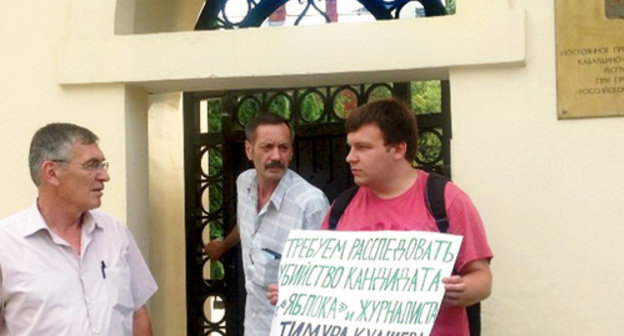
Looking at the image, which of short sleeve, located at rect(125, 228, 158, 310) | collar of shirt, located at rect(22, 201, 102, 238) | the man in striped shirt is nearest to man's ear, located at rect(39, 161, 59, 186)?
collar of shirt, located at rect(22, 201, 102, 238)

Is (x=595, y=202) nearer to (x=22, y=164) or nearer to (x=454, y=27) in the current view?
(x=454, y=27)

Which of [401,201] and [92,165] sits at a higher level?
[92,165]

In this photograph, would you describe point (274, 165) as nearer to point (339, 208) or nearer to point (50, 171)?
point (339, 208)

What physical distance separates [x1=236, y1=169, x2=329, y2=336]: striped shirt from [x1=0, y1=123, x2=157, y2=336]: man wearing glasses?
2.24 feet

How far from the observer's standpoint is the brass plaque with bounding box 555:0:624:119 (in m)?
4.43

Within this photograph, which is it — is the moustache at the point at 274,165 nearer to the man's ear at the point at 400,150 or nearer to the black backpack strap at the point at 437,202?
the man's ear at the point at 400,150

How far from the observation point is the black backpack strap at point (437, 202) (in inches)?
139

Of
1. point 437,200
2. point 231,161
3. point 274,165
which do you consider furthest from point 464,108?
point 231,161

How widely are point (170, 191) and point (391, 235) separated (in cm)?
278

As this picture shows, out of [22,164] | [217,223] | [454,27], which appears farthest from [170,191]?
[454,27]

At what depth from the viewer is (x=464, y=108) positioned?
181 inches

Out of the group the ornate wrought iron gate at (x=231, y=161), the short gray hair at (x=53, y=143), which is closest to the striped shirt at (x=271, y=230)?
the short gray hair at (x=53, y=143)

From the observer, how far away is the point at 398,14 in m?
5.89

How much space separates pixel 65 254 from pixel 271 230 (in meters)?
1.07
